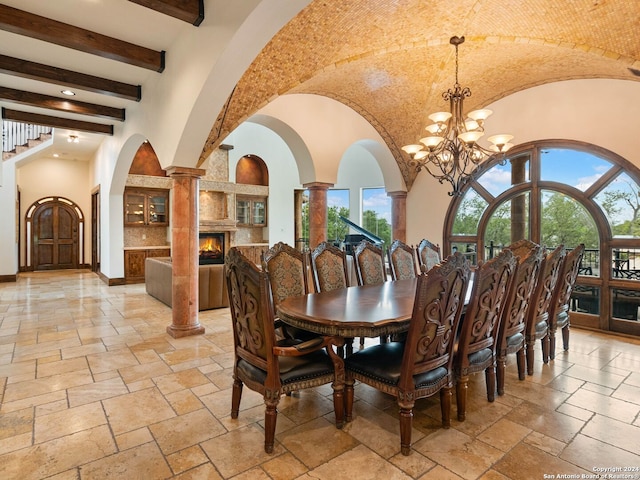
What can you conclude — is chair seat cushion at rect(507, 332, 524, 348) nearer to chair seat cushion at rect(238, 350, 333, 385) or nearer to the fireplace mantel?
chair seat cushion at rect(238, 350, 333, 385)

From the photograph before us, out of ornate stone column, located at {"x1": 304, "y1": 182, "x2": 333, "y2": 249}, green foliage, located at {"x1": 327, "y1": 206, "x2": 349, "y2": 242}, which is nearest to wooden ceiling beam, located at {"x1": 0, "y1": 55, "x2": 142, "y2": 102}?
ornate stone column, located at {"x1": 304, "y1": 182, "x2": 333, "y2": 249}

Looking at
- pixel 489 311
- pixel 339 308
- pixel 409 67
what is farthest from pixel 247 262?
pixel 409 67

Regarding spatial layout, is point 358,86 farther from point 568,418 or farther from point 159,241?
point 159,241

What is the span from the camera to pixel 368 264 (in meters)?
3.97

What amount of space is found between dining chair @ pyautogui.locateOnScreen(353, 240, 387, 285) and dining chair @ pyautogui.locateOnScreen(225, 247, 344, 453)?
5.29 ft

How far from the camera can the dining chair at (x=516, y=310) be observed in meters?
2.75

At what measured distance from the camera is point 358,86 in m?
5.49

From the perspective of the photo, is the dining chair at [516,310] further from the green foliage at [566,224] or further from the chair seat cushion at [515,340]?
the green foliage at [566,224]

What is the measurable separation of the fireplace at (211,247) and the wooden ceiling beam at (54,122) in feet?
10.8

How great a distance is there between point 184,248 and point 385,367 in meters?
3.08

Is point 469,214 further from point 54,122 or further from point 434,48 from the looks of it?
point 54,122

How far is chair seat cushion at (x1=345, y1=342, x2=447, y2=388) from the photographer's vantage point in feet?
7.01

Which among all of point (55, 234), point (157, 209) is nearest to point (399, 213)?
point (157, 209)

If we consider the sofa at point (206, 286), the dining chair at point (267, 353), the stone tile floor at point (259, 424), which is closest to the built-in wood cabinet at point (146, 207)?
the sofa at point (206, 286)
